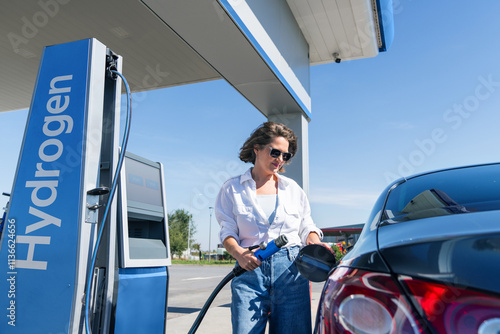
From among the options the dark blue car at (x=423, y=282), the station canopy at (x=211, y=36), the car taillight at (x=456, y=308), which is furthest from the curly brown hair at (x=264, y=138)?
the station canopy at (x=211, y=36)

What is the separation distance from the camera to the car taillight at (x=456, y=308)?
725mm

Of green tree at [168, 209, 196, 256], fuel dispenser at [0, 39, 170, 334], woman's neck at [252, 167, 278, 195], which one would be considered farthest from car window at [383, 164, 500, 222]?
green tree at [168, 209, 196, 256]

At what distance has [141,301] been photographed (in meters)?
2.30

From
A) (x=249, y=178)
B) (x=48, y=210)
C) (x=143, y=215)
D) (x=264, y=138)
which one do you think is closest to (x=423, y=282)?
(x=249, y=178)

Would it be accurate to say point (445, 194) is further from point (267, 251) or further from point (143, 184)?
point (143, 184)

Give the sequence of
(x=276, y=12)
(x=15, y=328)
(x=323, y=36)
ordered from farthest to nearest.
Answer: (x=323, y=36) < (x=276, y=12) < (x=15, y=328)

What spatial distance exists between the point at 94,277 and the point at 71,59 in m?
1.22

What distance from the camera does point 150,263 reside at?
243 cm

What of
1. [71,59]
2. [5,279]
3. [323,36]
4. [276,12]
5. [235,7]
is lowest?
[5,279]

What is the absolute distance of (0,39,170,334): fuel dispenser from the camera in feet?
6.35

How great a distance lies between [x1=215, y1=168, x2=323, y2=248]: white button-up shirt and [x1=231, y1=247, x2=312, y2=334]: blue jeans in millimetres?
142

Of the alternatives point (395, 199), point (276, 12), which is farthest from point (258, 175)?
point (276, 12)

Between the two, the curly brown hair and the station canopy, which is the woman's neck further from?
the station canopy

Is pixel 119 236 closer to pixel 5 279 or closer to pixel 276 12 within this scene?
pixel 5 279
